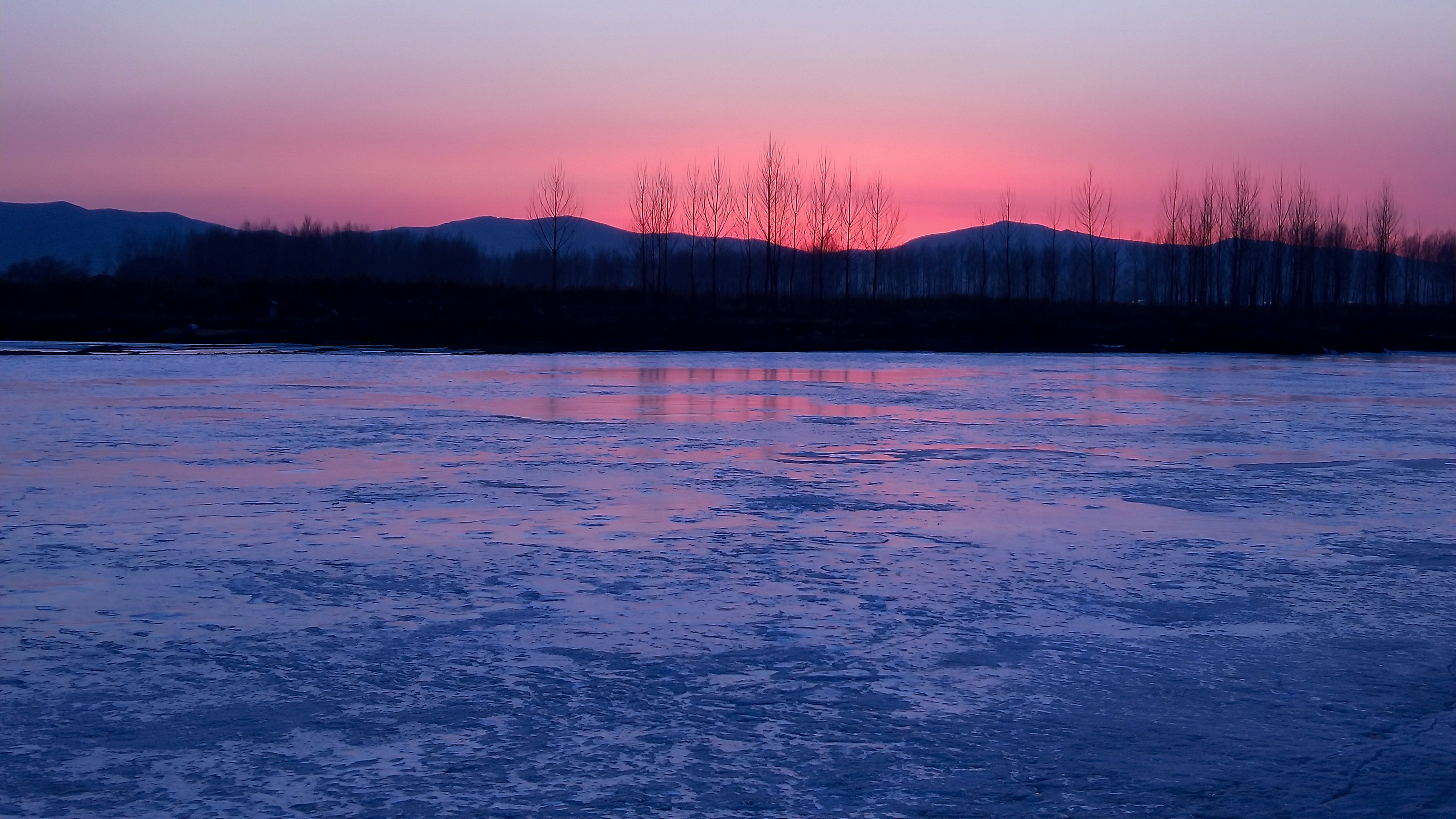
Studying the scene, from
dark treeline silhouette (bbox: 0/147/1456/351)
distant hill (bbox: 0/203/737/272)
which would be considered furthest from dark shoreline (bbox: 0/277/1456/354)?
distant hill (bbox: 0/203/737/272)

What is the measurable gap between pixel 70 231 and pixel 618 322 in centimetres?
18678

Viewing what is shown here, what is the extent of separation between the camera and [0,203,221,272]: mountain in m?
177

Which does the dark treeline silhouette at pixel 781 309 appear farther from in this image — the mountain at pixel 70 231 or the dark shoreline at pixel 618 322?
the mountain at pixel 70 231

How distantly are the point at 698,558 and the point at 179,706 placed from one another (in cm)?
273

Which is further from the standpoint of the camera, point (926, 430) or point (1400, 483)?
point (926, 430)

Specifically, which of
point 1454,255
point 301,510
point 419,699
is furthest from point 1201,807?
point 1454,255

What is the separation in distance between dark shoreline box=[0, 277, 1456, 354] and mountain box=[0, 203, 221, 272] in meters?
146

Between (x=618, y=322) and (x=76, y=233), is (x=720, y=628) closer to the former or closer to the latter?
(x=618, y=322)

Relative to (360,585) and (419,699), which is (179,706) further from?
(360,585)

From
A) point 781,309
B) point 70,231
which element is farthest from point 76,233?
point 781,309

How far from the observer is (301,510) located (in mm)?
6906

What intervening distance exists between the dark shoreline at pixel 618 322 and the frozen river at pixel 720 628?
22.3 meters

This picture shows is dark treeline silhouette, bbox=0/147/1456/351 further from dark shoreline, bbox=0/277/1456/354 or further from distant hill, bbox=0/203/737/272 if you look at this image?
distant hill, bbox=0/203/737/272

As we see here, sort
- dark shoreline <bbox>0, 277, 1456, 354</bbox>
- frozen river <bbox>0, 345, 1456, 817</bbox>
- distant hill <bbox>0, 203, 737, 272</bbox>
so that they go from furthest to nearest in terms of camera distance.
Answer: distant hill <bbox>0, 203, 737, 272</bbox> → dark shoreline <bbox>0, 277, 1456, 354</bbox> → frozen river <bbox>0, 345, 1456, 817</bbox>
